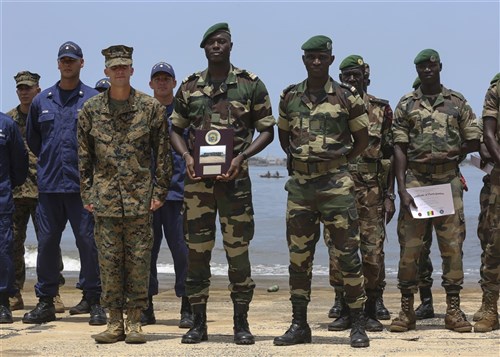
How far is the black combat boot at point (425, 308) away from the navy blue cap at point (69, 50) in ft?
13.5

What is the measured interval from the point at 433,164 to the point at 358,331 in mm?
1715

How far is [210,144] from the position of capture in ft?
22.5

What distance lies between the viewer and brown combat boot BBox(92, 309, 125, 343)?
7035mm

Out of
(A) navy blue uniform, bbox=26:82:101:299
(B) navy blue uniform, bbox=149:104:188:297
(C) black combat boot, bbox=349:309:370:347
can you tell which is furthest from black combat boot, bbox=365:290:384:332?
(A) navy blue uniform, bbox=26:82:101:299

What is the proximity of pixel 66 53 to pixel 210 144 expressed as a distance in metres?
2.20

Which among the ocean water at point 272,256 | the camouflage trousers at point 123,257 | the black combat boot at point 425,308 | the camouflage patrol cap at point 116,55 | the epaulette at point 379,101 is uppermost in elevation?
the camouflage patrol cap at point 116,55

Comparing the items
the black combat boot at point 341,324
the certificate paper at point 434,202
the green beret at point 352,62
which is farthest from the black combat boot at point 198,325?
the green beret at point 352,62

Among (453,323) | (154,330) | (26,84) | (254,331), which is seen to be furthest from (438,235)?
(26,84)

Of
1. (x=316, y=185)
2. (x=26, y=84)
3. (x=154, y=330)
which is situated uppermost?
(x=26, y=84)

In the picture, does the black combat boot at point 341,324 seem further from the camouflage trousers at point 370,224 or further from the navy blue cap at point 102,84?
the navy blue cap at point 102,84

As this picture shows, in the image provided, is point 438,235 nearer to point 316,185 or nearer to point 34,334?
point 316,185

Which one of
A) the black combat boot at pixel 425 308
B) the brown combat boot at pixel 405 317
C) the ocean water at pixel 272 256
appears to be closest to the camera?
the brown combat boot at pixel 405 317

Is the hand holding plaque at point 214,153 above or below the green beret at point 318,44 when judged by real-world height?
below

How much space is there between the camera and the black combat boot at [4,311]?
27.1ft
